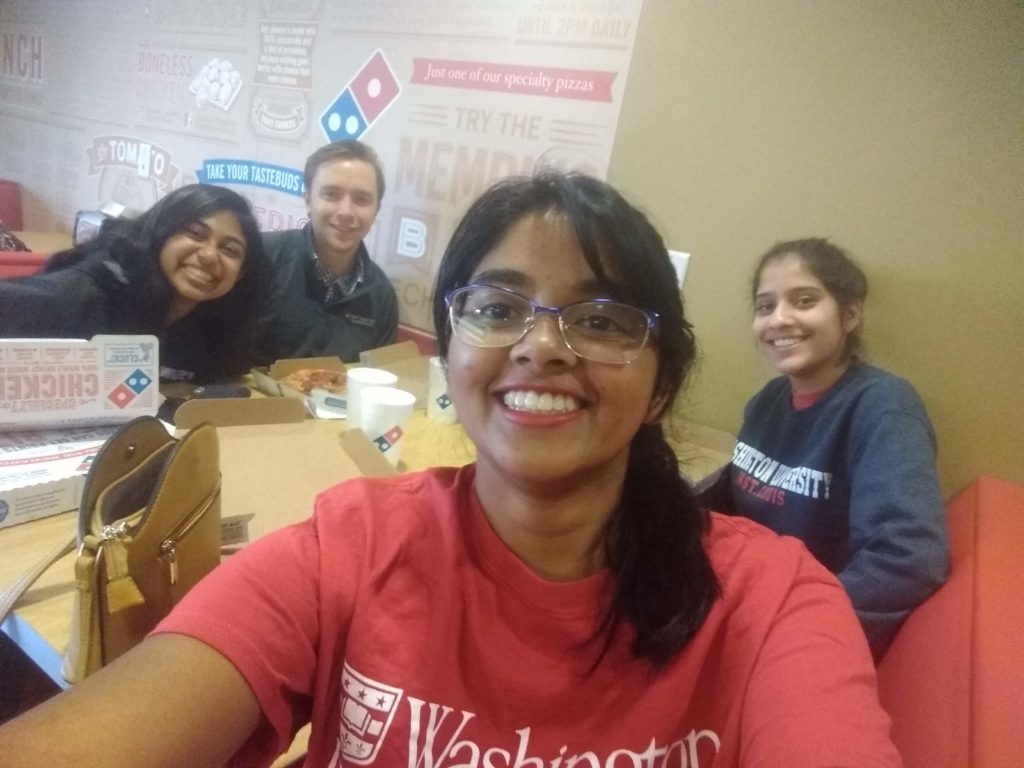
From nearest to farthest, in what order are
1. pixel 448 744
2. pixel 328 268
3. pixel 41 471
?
1. pixel 448 744
2. pixel 41 471
3. pixel 328 268

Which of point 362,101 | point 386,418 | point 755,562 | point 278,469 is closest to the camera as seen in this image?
point 755,562

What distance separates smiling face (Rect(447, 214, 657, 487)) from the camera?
28.2 inches

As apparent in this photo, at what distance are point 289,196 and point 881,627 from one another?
8.38ft

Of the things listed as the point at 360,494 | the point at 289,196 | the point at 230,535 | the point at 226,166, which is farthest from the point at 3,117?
the point at 360,494

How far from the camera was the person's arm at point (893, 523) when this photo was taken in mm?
1124

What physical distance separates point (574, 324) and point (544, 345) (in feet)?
0.16

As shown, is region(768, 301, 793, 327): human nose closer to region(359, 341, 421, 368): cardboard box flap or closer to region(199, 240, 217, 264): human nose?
region(359, 341, 421, 368): cardboard box flap

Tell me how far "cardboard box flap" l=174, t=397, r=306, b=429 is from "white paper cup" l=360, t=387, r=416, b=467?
180 mm

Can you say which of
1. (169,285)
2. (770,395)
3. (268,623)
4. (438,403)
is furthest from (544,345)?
(169,285)

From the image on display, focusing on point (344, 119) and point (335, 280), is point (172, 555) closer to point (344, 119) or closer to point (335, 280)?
point (335, 280)

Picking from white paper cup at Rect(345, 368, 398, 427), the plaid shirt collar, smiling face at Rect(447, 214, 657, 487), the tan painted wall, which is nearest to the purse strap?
smiling face at Rect(447, 214, 657, 487)

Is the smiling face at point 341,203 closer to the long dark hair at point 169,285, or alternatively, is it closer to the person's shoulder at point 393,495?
the long dark hair at point 169,285

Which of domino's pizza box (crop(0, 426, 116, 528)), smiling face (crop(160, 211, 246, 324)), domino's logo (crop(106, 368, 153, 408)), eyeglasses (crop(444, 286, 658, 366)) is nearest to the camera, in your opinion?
eyeglasses (crop(444, 286, 658, 366))

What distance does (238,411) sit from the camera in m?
1.43
